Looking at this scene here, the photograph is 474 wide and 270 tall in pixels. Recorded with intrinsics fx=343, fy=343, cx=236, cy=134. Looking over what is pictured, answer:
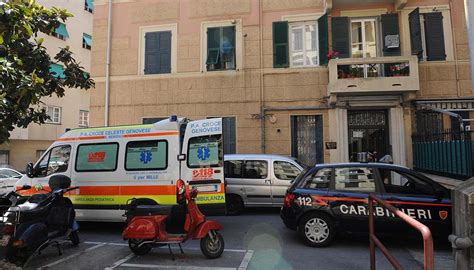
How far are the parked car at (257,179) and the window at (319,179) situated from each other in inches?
99.5

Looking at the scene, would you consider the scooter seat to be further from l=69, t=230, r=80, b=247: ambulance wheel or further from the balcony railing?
the balcony railing

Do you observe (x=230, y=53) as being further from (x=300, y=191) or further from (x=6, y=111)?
(x=6, y=111)

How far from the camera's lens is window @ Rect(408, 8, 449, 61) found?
1221 centimetres

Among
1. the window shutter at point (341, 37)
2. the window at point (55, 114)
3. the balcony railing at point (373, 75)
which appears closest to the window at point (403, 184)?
the balcony railing at point (373, 75)

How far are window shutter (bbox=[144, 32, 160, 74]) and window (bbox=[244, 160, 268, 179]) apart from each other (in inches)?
273

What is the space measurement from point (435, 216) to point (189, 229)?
14.0ft

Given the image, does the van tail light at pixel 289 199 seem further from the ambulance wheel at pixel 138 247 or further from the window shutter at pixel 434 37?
the window shutter at pixel 434 37

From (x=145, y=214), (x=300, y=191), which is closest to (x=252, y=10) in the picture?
(x=300, y=191)

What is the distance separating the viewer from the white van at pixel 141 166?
23.8ft

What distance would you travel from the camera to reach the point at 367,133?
12.6m

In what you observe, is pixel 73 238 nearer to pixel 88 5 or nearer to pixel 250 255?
pixel 250 255

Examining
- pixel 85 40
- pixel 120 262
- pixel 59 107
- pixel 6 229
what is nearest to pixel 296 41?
pixel 120 262

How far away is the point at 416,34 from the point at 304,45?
A: 3.91 m

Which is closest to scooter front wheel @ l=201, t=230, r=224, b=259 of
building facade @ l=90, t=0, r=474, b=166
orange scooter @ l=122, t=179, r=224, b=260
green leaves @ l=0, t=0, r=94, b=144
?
orange scooter @ l=122, t=179, r=224, b=260
